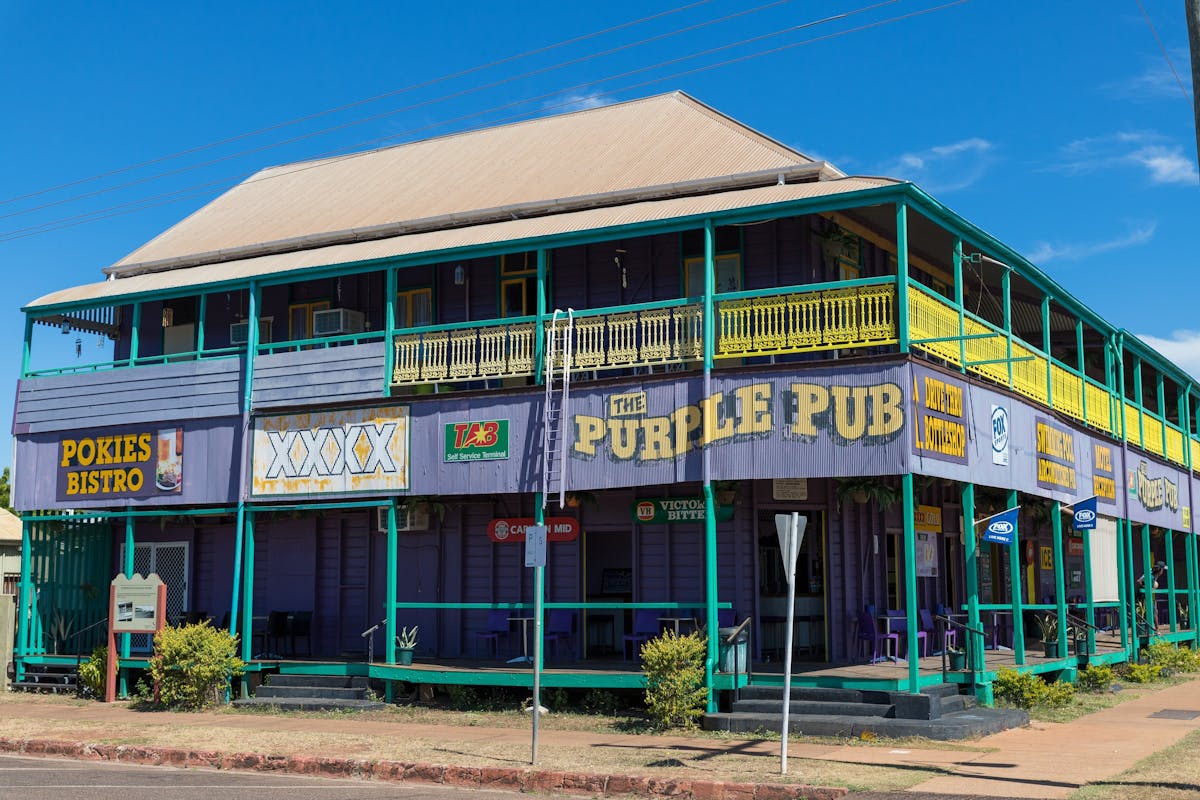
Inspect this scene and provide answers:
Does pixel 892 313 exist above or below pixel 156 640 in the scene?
above

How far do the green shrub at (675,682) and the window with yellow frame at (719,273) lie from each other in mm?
6392

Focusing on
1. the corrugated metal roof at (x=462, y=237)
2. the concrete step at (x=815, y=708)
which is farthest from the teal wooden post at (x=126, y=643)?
the concrete step at (x=815, y=708)

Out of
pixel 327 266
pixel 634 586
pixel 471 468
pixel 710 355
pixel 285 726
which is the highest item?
pixel 327 266

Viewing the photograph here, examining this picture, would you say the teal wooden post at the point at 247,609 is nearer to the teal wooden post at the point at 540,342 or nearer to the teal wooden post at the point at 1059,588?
the teal wooden post at the point at 540,342

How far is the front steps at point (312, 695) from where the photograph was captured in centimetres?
2067

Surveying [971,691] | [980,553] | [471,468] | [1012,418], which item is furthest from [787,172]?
[980,553]

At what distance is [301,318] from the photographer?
26.1 m

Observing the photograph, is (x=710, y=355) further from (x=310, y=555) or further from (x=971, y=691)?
(x=310, y=555)

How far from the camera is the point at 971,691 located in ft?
61.6

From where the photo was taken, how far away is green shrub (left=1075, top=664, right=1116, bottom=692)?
22.5 meters

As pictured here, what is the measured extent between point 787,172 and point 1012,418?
17.7 feet

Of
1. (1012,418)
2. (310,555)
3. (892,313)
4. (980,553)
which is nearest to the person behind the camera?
(892,313)

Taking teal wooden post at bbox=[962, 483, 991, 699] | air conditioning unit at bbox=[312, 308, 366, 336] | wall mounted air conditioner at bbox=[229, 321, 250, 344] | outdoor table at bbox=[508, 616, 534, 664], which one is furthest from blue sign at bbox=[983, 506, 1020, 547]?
wall mounted air conditioner at bbox=[229, 321, 250, 344]

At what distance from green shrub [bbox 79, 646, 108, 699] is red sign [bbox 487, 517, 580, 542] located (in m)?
7.09
